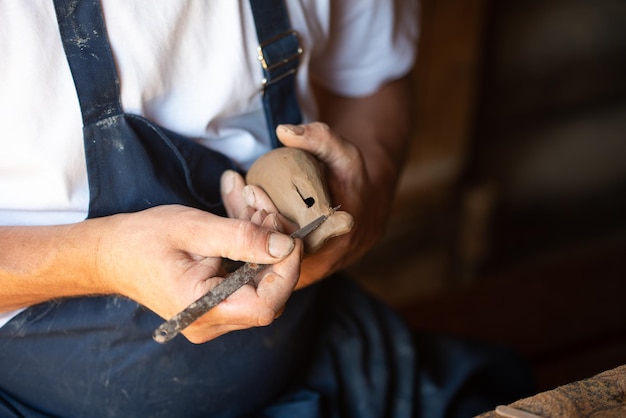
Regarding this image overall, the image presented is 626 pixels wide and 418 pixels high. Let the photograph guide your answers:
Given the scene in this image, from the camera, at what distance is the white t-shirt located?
0.94 m

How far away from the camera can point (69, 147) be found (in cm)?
98

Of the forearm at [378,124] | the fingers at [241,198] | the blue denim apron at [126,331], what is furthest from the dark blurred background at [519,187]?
the fingers at [241,198]

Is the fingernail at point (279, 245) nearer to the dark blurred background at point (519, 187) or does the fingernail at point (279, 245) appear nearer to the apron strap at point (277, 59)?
the apron strap at point (277, 59)

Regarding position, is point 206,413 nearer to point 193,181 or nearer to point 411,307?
point 193,181

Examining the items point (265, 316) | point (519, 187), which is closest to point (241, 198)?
point (265, 316)

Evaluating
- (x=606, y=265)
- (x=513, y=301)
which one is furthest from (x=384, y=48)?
(x=606, y=265)

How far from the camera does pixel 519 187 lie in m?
2.82

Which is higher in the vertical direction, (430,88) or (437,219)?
(430,88)

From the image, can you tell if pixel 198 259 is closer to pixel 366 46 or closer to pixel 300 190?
pixel 300 190

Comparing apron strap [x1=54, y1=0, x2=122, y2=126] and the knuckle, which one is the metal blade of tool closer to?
the knuckle

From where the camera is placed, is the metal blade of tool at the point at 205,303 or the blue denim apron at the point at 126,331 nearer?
the metal blade of tool at the point at 205,303

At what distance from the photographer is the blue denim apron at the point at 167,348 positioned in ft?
3.27

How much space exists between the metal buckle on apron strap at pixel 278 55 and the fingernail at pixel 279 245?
33cm

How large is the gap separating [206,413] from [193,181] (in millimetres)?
356
